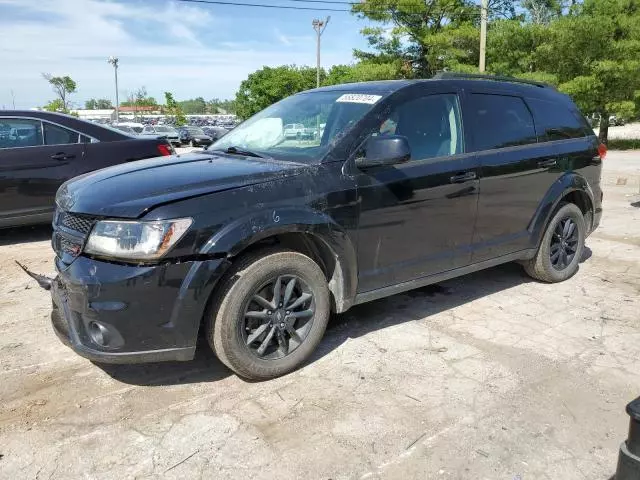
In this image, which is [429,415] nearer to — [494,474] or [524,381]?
[494,474]

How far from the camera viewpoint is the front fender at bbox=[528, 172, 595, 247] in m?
4.81

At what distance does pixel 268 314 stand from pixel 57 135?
4.77m

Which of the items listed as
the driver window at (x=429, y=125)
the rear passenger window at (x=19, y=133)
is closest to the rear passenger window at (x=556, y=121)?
the driver window at (x=429, y=125)

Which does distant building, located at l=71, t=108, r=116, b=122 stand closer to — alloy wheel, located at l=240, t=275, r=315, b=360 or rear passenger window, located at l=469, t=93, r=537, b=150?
rear passenger window, located at l=469, t=93, r=537, b=150

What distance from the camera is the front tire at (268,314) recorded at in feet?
10.1

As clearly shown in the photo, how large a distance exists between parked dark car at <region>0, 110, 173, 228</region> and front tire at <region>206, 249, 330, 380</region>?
4411mm

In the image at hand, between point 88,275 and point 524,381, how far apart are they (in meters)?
2.55

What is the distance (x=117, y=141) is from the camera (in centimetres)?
704

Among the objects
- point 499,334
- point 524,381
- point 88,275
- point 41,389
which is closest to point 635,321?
point 499,334

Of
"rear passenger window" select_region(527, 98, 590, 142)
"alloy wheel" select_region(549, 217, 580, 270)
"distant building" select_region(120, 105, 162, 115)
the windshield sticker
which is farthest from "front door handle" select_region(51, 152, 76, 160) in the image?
"distant building" select_region(120, 105, 162, 115)

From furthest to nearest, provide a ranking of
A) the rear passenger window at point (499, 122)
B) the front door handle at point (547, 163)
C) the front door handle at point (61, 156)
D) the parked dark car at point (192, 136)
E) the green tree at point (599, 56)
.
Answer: the parked dark car at point (192, 136) < the green tree at point (599, 56) < the front door handle at point (61, 156) < the front door handle at point (547, 163) < the rear passenger window at point (499, 122)

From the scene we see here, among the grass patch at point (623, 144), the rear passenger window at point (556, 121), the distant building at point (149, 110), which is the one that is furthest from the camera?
the distant building at point (149, 110)

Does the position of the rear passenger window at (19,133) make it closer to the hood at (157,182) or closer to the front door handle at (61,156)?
the front door handle at (61,156)

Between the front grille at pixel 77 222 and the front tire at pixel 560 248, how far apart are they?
12.4ft
